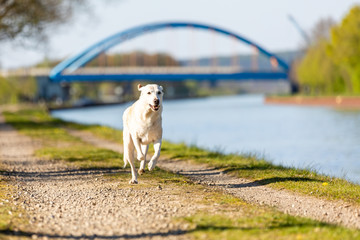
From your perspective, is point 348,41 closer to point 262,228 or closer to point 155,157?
point 155,157

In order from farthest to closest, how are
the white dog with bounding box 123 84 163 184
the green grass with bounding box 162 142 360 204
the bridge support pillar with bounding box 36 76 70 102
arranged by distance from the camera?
the bridge support pillar with bounding box 36 76 70 102
the green grass with bounding box 162 142 360 204
the white dog with bounding box 123 84 163 184

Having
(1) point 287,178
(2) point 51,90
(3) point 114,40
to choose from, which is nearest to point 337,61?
(3) point 114,40

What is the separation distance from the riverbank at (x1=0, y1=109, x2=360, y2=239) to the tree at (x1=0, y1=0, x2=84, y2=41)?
46.5 feet

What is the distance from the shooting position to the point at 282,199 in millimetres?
9539

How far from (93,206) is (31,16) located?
72.5 ft

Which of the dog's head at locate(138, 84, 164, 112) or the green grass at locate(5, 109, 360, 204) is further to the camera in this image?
the green grass at locate(5, 109, 360, 204)

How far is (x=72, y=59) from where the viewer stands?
3767 inches

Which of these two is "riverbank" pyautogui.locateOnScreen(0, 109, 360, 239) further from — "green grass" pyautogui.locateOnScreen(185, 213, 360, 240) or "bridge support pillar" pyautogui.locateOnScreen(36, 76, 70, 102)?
"bridge support pillar" pyautogui.locateOnScreen(36, 76, 70, 102)

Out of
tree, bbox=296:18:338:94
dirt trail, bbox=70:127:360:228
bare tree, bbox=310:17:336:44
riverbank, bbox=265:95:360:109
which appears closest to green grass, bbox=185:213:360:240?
dirt trail, bbox=70:127:360:228

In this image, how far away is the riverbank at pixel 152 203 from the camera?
6.90 metres

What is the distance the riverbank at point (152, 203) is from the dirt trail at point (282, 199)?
5.5 inches

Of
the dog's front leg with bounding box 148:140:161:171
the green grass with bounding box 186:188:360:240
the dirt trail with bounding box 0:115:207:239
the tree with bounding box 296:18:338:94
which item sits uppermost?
the tree with bounding box 296:18:338:94

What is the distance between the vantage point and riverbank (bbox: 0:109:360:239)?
6902 millimetres

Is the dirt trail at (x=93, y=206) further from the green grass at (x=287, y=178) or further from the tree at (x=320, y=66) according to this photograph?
the tree at (x=320, y=66)
